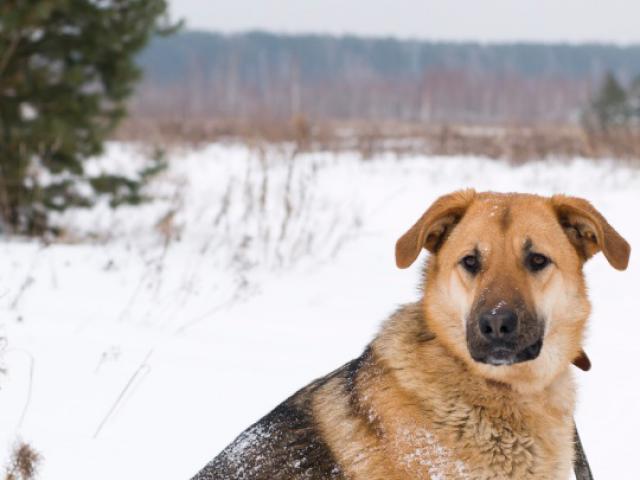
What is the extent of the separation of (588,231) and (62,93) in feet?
25.3

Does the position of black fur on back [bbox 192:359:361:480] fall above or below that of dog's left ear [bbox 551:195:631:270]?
below

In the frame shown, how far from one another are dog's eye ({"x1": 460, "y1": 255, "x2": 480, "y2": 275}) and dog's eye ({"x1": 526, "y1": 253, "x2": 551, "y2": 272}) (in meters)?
0.20

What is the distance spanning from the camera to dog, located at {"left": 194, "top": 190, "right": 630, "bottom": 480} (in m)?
2.74

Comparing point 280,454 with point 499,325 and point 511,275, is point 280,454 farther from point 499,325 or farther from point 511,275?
point 511,275

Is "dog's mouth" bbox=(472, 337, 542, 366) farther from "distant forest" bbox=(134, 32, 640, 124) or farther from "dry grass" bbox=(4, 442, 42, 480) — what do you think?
"distant forest" bbox=(134, 32, 640, 124)

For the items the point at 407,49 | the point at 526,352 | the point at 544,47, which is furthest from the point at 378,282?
the point at 544,47

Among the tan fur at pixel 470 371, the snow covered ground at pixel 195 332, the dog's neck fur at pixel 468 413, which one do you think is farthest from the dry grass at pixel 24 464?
the dog's neck fur at pixel 468 413

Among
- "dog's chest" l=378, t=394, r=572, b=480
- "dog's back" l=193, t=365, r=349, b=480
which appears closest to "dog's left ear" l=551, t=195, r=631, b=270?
"dog's chest" l=378, t=394, r=572, b=480

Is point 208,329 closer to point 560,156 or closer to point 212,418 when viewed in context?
point 212,418

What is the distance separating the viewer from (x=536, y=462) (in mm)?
2734

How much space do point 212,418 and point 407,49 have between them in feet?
465

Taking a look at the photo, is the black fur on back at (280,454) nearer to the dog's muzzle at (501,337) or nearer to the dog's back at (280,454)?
the dog's back at (280,454)

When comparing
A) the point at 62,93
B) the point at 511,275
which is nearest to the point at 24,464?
the point at 511,275

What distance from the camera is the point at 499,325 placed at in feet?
9.00
